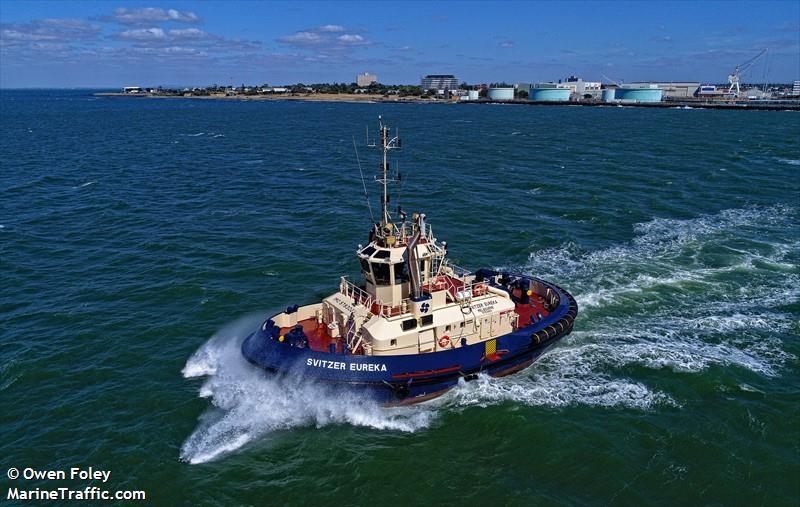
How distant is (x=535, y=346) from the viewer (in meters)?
20.8

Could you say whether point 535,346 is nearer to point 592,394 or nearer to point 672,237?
point 592,394

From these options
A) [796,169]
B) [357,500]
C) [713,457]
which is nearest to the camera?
[357,500]

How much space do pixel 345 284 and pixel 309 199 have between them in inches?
1083

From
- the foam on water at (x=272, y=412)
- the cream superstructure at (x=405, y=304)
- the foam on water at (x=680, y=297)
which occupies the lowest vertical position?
the foam on water at (x=272, y=412)

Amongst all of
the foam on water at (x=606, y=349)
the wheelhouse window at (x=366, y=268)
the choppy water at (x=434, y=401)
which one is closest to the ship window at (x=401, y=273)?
the wheelhouse window at (x=366, y=268)

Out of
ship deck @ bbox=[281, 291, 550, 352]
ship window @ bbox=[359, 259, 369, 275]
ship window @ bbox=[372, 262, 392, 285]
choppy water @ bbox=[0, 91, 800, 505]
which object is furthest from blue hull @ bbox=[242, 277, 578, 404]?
ship window @ bbox=[359, 259, 369, 275]

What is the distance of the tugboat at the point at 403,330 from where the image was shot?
1847cm

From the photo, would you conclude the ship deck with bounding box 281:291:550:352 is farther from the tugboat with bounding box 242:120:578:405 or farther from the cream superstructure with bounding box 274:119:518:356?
the cream superstructure with bounding box 274:119:518:356

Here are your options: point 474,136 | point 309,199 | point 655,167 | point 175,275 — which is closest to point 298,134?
point 474,136

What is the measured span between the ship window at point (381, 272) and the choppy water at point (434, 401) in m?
4.34

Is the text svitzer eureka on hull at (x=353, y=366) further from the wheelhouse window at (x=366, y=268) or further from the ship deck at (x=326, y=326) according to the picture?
the wheelhouse window at (x=366, y=268)

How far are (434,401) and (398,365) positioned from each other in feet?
6.73

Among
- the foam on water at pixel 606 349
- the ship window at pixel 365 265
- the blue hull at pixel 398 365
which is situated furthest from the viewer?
the ship window at pixel 365 265

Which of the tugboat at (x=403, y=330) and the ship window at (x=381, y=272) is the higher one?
the ship window at (x=381, y=272)
